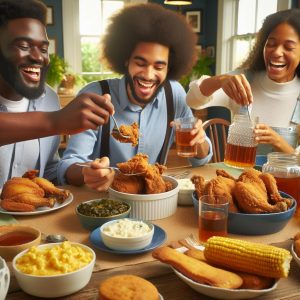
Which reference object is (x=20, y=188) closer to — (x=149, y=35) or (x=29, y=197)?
(x=29, y=197)

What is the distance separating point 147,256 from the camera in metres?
1.09

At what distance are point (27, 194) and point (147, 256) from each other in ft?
1.73

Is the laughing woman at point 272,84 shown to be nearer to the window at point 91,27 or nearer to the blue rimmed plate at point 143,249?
the blue rimmed plate at point 143,249

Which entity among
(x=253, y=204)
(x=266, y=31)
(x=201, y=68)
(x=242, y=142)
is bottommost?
(x=253, y=204)

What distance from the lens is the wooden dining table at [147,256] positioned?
913 millimetres

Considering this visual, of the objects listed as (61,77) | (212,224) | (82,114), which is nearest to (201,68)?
(61,77)

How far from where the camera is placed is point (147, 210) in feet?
4.35

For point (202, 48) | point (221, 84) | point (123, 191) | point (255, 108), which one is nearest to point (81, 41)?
point (202, 48)

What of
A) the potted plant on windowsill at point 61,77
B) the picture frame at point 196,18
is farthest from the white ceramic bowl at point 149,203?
the picture frame at point 196,18

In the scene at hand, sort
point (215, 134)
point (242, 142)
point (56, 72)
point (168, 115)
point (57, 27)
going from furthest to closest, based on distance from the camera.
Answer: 1. point (57, 27)
2. point (56, 72)
3. point (215, 134)
4. point (168, 115)
5. point (242, 142)

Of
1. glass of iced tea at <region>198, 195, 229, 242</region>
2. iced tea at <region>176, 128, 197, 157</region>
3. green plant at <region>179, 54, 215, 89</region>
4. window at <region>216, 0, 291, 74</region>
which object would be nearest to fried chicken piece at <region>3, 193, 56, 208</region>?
glass of iced tea at <region>198, 195, 229, 242</region>

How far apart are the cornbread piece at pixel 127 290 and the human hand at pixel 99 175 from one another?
623 mm

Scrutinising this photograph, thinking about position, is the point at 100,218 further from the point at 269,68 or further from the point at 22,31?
the point at 269,68

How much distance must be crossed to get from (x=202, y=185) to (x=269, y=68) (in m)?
1.35
